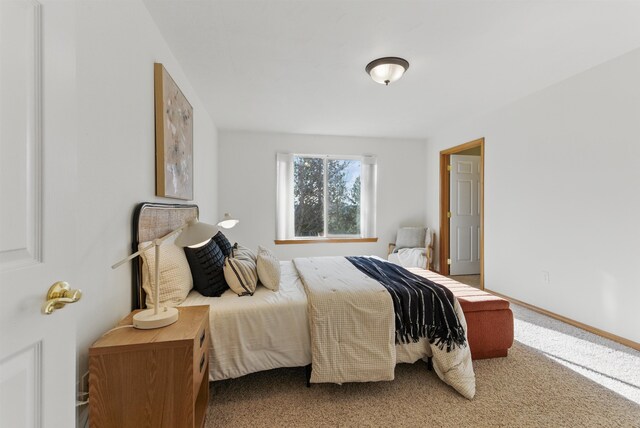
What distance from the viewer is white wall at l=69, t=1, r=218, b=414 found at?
3.84 ft

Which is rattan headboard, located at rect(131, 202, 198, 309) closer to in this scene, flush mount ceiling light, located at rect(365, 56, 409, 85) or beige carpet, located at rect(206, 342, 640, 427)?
beige carpet, located at rect(206, 342, 640, 427)

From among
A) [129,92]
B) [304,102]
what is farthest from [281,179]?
[129,92]

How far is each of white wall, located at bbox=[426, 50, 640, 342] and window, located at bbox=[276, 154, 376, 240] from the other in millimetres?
1860

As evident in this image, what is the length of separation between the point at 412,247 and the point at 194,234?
3.98m

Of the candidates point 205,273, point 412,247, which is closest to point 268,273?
point 205,273

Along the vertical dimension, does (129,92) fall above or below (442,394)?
above

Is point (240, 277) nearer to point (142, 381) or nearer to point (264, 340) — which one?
point (264, 340)

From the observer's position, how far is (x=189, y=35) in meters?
2.05

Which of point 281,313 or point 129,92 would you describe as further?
point 281,313

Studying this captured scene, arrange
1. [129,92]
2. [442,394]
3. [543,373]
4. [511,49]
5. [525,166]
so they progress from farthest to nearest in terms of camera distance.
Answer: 1. [525,166]
2. [511,49]
3. [543,373]
4. [442,394]
5. [129,92]

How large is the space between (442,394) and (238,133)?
422 cm

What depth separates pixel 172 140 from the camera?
7.00ft

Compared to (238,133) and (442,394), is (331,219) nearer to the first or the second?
(238,133)

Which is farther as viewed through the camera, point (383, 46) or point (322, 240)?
point (322, 240)
